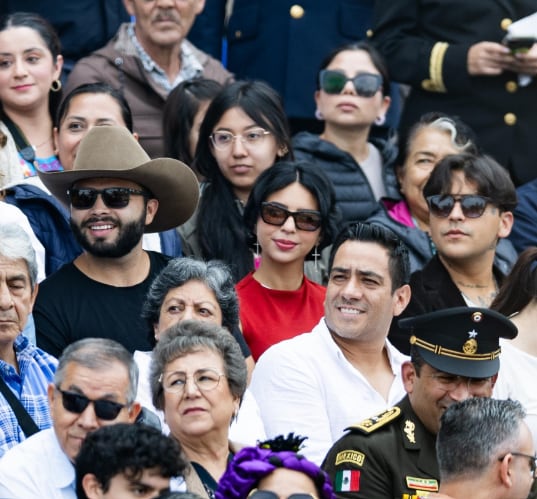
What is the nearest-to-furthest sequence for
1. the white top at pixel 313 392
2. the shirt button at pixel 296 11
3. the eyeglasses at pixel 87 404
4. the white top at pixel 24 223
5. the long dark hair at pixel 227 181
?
1. the eyeglasses at pixel 87 404
2. the white top at pixel 313 392
3. the white top at pixel 24 223
4. the long dark hair at pixel 227 181
5. the shirt button at pixel 296 11

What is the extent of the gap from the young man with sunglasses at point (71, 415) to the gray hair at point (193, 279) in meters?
1.07

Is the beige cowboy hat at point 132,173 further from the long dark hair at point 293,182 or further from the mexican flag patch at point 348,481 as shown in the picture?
the mexican flag patch at point 348,481

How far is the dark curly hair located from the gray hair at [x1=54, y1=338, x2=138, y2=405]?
0.65 m

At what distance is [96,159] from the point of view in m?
8.01

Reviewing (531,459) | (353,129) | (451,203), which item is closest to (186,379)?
(531,459)

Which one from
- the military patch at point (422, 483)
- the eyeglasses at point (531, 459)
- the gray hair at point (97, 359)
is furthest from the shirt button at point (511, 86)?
the gray hair at point (97, 359)

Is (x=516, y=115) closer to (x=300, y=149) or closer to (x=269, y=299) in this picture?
(x=300, y=149)

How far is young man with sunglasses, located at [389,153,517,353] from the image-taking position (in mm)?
8789

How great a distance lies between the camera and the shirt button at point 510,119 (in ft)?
33.9

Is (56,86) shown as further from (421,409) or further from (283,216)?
(421,409)

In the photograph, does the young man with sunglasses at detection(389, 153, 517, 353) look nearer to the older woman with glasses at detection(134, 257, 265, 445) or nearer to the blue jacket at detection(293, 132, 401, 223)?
the blue jacket at detection(293, 132, 401, 223)

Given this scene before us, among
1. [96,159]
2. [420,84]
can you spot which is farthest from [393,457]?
[420,84]

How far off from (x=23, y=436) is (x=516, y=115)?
4664 millimetres

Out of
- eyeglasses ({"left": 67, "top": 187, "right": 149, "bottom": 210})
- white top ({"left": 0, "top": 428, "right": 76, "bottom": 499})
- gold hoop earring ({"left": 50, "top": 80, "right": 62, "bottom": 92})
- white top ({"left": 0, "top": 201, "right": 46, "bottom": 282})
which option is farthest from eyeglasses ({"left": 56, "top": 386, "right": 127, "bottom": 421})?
gold hoop earring ({"left": 50, "top": 80, "right": 62, "bottom": 92})
